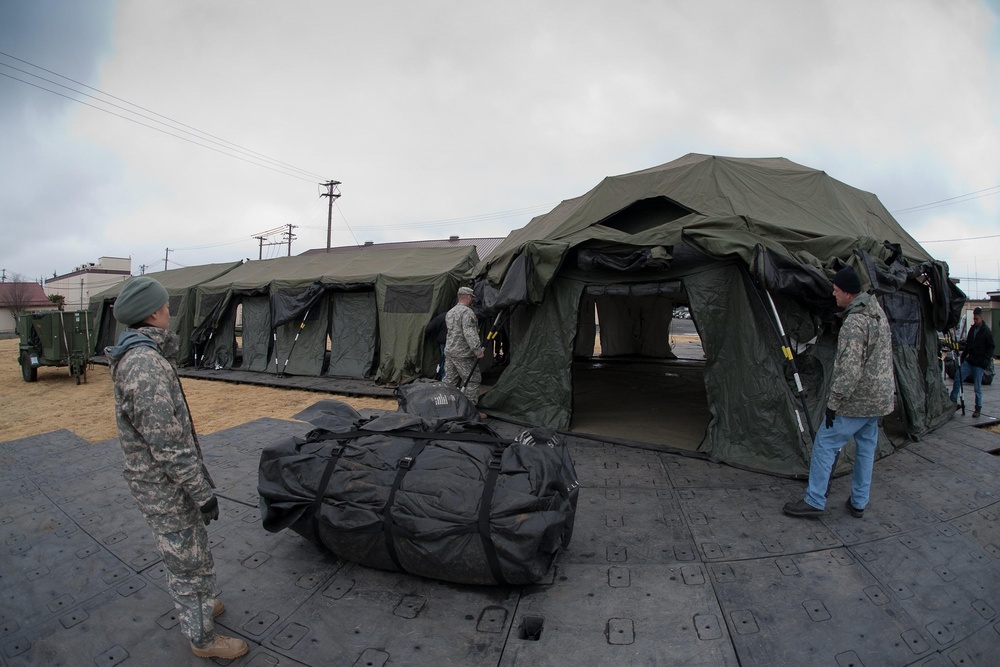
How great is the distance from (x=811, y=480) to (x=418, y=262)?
823 centimetres

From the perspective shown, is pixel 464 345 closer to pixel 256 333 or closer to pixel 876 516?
Result: pixel 876 516

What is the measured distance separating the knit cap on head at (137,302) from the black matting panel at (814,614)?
3162 mm

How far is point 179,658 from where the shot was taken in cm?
240

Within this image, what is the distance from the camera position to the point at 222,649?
2363mm

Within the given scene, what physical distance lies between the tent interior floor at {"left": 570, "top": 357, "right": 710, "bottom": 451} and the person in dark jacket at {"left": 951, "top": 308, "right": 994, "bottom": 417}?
11.2 feet

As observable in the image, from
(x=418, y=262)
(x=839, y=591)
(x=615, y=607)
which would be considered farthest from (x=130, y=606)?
(x=418, y=262)

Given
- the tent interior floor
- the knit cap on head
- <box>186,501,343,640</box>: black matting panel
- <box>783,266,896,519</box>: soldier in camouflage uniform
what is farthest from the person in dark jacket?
the knit cap on head

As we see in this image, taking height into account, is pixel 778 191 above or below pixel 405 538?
above

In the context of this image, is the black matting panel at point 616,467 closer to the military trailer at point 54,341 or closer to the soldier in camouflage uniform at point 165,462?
the soldier in camouflage uniform at point 165,462

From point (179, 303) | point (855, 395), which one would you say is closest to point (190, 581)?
point (855, 395)

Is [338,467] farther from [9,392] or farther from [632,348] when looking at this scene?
[632,348]

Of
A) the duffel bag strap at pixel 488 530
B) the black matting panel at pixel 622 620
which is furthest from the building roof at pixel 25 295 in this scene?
the black matting panel at pixel 622 620

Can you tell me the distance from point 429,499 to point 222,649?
1.13 metres

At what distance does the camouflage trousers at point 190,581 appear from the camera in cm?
232
